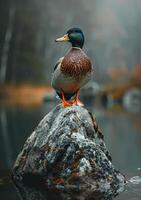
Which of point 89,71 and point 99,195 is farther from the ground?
point 89,71

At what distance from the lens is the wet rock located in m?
8.85

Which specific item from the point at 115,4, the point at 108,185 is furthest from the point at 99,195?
the point at 115,4

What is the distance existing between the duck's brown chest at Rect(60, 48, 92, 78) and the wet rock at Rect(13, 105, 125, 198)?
1.60 feet

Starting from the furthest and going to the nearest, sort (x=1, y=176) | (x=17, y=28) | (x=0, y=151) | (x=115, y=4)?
(x=115, y=4) < (x=17, y=28) < (x=0, y=151) < (x=1, y=176)

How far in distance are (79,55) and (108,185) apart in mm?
1887

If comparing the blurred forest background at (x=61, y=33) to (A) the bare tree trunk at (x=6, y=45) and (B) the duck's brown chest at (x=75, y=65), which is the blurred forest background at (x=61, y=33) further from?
(B) the duck's brown chest at (x=75, y=65)

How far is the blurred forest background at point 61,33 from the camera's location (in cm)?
5075

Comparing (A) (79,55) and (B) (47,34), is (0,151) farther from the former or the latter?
(B) (47,34)

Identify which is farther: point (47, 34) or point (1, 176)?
point (47, 34)

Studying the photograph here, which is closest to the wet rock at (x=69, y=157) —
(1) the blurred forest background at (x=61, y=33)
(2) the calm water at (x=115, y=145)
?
(2) the calm water at (x=115, y=145)

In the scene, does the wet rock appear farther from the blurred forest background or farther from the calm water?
the blurred forest background

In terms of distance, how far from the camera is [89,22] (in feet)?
196

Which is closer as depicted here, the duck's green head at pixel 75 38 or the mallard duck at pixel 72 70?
the mallard duck at pixel 72 70

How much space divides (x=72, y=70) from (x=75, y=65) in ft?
0.27
